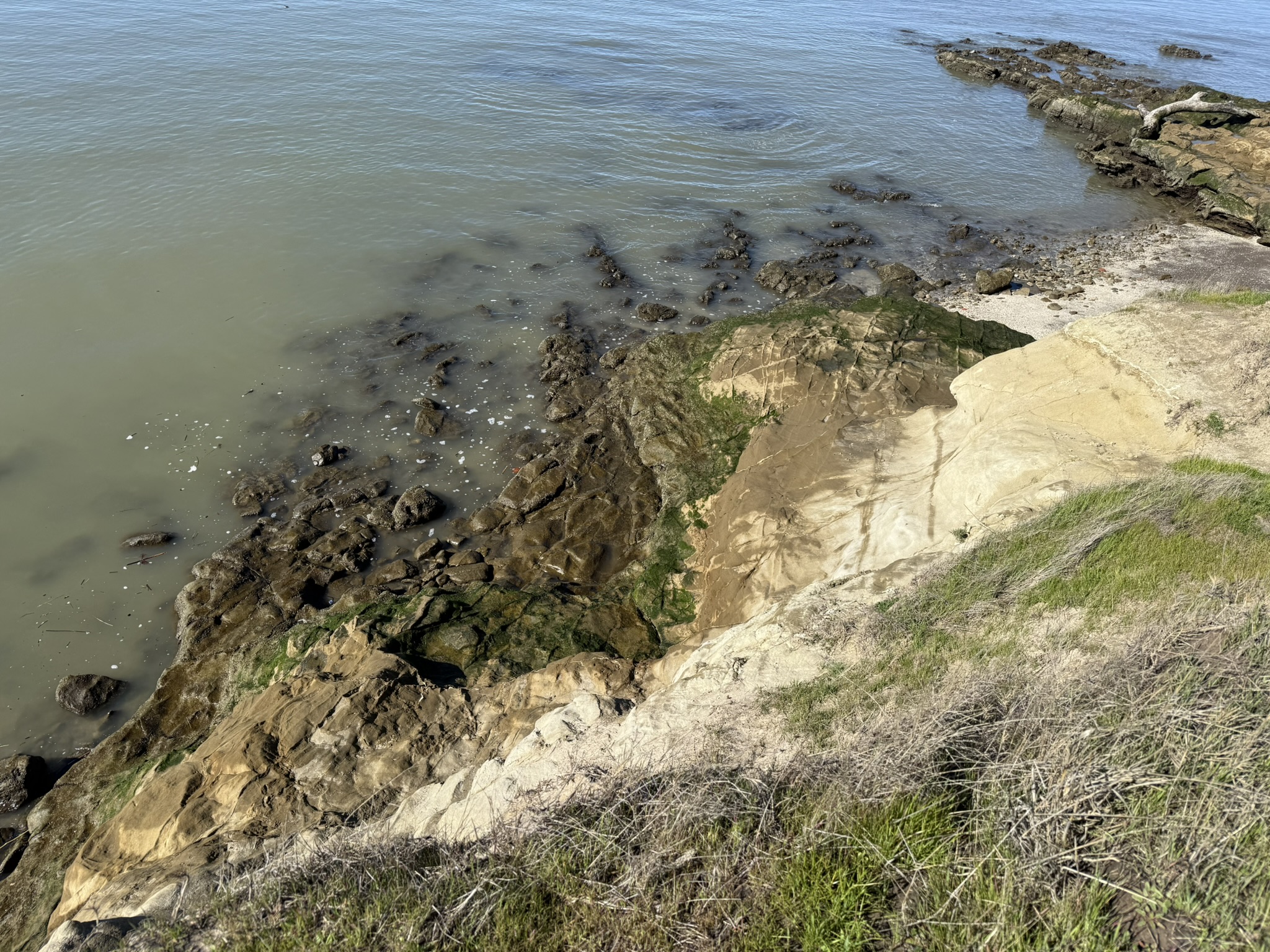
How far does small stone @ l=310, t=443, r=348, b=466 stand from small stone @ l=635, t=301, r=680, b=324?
926 cm

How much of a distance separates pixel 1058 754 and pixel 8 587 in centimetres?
1681

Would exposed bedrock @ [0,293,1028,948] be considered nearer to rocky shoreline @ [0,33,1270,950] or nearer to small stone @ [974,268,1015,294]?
rocky shoreline @ [0,33,1270,950]

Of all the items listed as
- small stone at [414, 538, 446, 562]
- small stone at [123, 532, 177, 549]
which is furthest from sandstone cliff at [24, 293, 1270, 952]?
small stone at [123, 532, 177, 549]

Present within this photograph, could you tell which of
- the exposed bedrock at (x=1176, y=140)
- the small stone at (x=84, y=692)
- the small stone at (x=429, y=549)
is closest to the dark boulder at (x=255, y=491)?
the small stone at (x=429, y=549)

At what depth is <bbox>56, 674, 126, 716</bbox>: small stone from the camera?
1172cm

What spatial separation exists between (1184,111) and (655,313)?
2960 centimetres

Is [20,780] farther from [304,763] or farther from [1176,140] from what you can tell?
[1176,140]

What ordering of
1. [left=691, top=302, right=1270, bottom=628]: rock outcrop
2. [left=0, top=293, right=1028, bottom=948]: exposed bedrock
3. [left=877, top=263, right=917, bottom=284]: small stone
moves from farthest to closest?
[left=877, top=263, right=917, bottom=284]: small stone → [left=691, top=302, right=1270, bottom=628]: rock outcrop → [left=0, top=293, right=1028, bottom=948]: exposed bedrock

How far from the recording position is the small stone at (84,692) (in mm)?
11719

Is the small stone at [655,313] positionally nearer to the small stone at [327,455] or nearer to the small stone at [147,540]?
the small stone at [327,455]

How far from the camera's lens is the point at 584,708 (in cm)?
827

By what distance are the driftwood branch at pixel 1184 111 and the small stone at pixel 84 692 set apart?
42.4 metres

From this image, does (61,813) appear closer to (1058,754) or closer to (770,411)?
(1058,754)

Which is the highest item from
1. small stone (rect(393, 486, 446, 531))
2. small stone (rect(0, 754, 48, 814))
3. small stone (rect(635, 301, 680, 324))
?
small stone (rect(635, 301, 680, 324))
